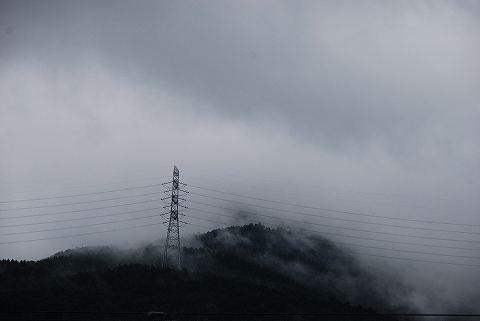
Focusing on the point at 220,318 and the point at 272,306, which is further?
the point at 220,318

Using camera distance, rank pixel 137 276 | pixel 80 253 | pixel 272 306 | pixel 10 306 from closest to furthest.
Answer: pixel 10 306, pixel 137 276, pixel 272 306, pixel 80 253

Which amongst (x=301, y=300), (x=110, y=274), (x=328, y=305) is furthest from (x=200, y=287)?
(x=328, y=305)

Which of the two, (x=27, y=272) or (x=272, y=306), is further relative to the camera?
(x=272, y=306)

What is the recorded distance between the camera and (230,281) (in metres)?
149

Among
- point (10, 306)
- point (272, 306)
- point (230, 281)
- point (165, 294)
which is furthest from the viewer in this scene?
point (230, 281)

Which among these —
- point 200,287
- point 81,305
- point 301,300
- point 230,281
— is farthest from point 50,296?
point 301,300

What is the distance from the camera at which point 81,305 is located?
367 ft

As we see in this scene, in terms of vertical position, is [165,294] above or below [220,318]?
above

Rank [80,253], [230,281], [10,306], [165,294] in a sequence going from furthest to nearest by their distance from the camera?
[80,253]
[230,281]
[165,294]
[10,306]

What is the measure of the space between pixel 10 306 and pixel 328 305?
→ 94533 millimetres

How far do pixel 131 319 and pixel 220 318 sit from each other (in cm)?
4459

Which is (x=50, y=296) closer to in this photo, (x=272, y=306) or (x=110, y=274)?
(x=110, y=274)

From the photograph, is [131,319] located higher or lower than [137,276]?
lower

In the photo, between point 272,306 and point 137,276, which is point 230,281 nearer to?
point 272,306
